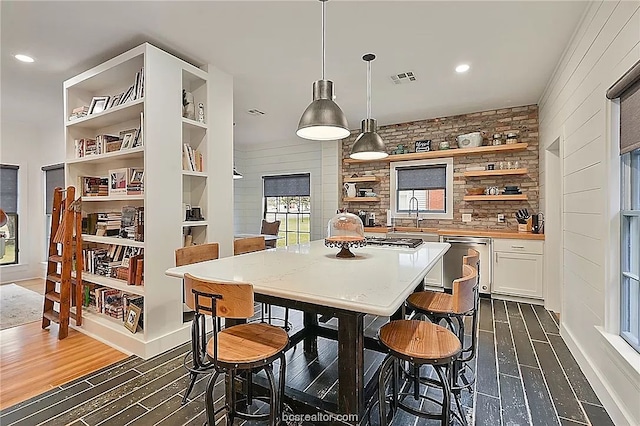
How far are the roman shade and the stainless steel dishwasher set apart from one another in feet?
8.94

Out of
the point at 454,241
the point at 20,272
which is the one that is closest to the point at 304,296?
the point at 454,241

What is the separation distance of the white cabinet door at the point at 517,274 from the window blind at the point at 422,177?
5.12 ft

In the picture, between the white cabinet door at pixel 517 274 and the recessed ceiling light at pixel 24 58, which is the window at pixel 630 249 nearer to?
the white cabinet door at pixel 517 274

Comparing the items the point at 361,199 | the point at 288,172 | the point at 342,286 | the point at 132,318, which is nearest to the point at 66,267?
the point at 132,318

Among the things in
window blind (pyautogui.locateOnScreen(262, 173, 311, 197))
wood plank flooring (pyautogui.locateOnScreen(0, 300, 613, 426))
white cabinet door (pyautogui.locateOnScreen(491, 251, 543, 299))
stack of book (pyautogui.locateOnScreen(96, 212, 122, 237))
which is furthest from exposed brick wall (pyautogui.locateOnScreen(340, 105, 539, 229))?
stack of book (pyautogui.locateOnScreen(96, 212, 122, 237))

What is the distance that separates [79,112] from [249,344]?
3602 mm

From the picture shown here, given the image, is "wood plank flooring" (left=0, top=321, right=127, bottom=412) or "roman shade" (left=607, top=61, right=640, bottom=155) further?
"wood plank flooring" (left=0, top=321, right=127, bottom=412)

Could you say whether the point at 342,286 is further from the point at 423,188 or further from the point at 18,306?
the point at 18,306

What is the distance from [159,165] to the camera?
2914mm

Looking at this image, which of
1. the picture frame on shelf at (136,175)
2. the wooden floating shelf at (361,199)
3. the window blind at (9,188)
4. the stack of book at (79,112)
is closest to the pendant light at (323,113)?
the picture frame on shelf at (136,175)

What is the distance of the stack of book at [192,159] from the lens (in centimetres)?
322

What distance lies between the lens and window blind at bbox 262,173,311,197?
7.02 metres

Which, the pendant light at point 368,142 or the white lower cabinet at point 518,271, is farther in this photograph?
the white lower cabinet at point 518,271

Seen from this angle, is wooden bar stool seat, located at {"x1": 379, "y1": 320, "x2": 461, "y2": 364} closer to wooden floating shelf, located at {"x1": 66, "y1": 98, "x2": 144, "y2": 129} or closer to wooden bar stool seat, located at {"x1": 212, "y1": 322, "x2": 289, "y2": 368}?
wooden bar stool seat, located at {"x1": 212, "y1": 322, "x2": 289, "y2": 368}
